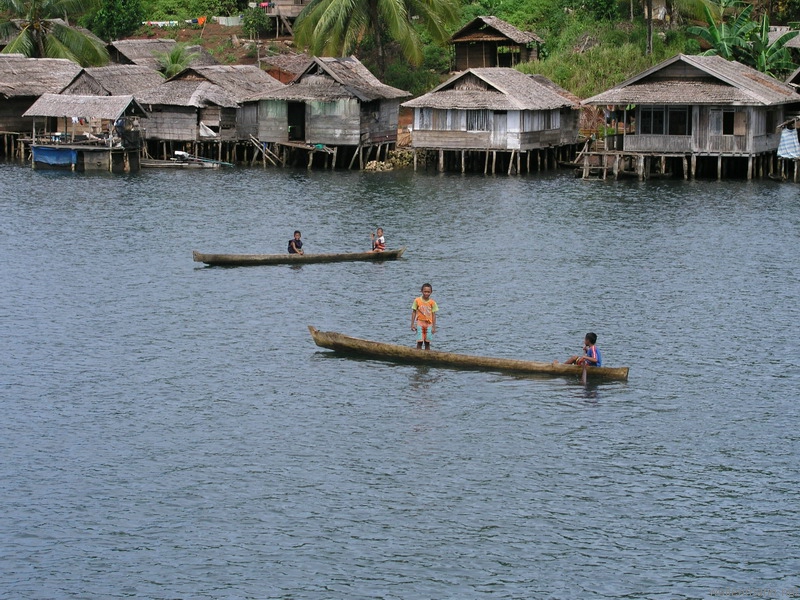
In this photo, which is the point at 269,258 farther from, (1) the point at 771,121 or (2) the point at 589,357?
(1) the point at 771,121

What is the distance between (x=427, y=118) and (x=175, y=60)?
19695 mm

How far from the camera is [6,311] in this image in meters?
32.4

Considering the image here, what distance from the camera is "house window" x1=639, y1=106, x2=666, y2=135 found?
58000 millimetres

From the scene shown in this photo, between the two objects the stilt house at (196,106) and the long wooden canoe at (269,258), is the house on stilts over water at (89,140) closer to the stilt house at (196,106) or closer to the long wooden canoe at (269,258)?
the stilt house at (196,106)

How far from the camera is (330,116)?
212 feet

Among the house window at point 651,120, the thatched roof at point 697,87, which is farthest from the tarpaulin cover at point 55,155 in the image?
the house window at point 651,120

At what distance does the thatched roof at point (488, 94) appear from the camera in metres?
60.0

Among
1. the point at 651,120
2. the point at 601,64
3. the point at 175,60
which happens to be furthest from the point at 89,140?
the point at 651,120

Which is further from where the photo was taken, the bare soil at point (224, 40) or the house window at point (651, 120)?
the bare soil at point (224, 40)

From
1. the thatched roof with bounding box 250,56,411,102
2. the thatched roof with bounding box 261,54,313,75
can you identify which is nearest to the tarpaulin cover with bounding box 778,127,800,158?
the thatched roof with bounding box 250,56,411,102

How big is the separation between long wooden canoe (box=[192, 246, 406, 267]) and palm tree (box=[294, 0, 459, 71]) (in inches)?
1273

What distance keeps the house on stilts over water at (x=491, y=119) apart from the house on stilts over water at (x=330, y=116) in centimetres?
312

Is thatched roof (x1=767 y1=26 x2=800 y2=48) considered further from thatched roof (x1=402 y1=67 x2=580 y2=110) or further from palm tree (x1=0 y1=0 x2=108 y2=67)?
palm tree (x1=0 y1=0 x2=108 y2=67)

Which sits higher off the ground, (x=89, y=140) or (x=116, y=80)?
(x=116, y=80)
